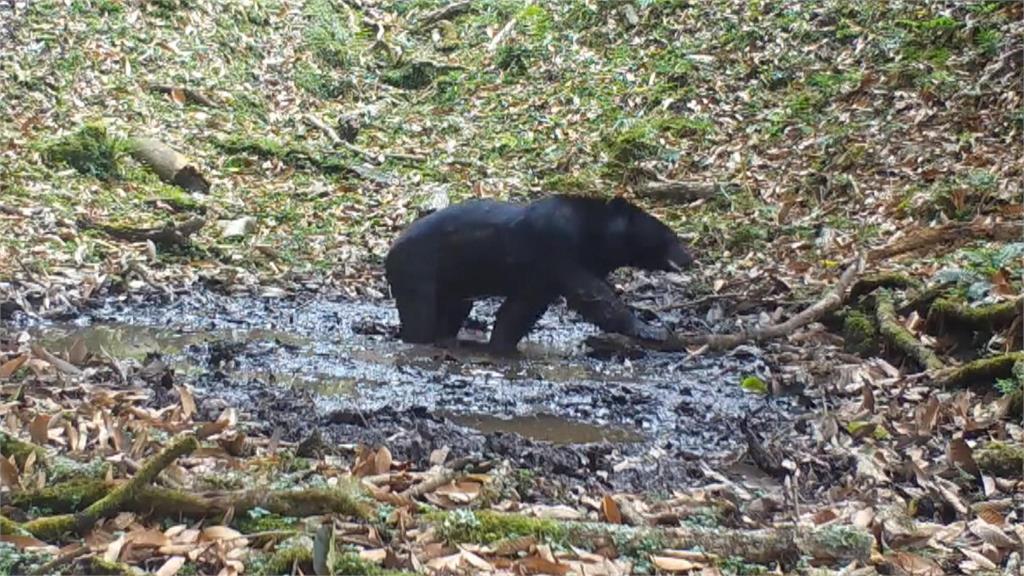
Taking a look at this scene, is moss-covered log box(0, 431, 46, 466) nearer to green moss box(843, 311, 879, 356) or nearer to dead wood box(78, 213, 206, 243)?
green moss box(843, 311, 879, 356)

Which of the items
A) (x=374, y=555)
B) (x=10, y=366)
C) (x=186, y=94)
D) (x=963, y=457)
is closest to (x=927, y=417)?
(x=963, y=457)

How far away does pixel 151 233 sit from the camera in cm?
1088

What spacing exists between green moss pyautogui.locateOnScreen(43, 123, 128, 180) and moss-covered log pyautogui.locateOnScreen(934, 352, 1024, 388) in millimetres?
8641

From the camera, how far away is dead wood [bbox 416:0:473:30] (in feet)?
62.6

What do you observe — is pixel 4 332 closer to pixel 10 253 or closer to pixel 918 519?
pixel 10 253

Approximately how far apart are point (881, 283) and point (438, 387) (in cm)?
309

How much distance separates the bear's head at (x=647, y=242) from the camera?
9.19m

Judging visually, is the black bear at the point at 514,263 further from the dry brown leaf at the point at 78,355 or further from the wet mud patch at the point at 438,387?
the dry brown leaf at the point at 78,355

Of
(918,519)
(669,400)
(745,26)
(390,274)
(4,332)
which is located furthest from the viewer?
(745,26)

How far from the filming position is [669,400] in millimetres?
6977

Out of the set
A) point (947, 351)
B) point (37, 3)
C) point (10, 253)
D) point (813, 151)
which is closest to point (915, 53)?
point (813, 151)

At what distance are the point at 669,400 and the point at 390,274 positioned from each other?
2.80 m

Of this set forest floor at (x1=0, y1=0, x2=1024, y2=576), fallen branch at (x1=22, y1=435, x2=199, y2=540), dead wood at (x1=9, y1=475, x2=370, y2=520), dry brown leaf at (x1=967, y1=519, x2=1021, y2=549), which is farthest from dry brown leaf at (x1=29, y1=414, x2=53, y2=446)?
dry brown leaf at (x1=967, y1=519, x2=1021, y2=549)

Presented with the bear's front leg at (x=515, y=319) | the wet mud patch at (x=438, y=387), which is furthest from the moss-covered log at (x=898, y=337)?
the bear's front leg at (x=515, y=319)
